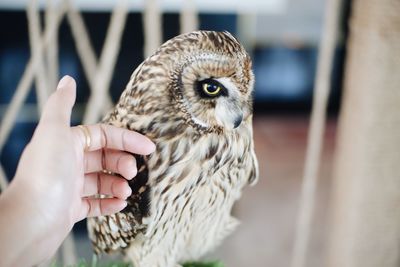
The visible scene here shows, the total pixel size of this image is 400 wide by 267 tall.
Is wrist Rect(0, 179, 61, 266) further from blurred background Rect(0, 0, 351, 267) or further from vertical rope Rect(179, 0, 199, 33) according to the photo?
blurred background Rect(0, 0, 351, 267)

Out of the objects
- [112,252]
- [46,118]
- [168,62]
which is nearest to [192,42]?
[168,62]

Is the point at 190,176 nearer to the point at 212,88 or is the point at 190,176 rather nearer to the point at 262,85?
the point at 212,88

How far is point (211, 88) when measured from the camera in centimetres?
50

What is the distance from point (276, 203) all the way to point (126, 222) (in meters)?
1.77

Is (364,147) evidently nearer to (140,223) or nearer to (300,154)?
(140,223)

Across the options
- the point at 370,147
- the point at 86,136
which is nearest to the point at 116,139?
the point at 86,136

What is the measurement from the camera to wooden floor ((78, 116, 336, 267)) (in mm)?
1936

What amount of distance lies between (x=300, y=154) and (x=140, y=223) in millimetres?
2253

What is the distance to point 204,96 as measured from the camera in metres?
0.51

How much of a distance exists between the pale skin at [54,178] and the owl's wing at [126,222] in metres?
0.01

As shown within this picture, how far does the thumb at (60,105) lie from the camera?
0.51 meters

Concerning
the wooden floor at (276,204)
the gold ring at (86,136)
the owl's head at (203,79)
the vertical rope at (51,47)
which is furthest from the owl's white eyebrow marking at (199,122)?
the wooden floor at (276,204)

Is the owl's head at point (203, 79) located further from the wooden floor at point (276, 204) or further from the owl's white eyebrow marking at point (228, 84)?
the wooden floor at point (276, 204)

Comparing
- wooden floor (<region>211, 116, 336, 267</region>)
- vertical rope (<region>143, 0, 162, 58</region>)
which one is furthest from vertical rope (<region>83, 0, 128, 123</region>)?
wooden floor (<region>211, 116, 336, 267</region>)
